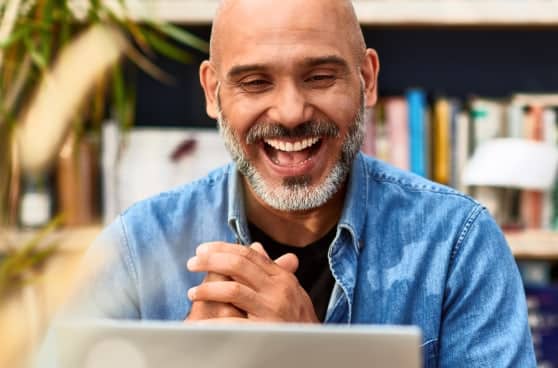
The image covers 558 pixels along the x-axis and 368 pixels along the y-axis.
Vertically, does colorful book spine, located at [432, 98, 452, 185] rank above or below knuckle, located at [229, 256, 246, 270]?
above

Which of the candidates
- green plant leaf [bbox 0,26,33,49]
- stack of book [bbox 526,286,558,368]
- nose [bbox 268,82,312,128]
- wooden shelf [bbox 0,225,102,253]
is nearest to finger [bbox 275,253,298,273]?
nose [bbox 268,82,312,128]

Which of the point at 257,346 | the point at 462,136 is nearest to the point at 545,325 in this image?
the point at 462,136

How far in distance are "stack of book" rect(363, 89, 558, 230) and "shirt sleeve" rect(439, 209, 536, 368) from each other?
901mm

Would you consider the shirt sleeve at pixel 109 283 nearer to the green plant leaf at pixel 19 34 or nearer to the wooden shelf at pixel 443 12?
the green plant leaf at pixel 19 34

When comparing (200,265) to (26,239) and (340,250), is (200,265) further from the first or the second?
(26,239)

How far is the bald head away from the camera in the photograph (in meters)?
1.22

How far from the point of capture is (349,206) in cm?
132

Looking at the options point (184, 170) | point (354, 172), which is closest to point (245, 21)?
point (354, 172)

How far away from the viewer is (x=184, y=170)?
2201 mm

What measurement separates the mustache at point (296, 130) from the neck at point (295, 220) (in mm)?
146

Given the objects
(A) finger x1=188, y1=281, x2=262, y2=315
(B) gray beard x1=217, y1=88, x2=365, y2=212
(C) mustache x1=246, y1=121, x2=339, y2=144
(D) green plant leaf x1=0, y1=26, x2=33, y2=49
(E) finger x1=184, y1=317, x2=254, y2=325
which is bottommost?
(E) finger x1=184, y1=317, x2=254, y2=325

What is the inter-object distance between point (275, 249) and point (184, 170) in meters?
0.92

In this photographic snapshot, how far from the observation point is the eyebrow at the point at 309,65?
1.20 metres

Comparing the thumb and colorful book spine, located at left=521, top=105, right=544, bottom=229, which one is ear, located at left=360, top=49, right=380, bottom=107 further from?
colorful book spine, located at left=521, top=105, right=544, bottom=229
